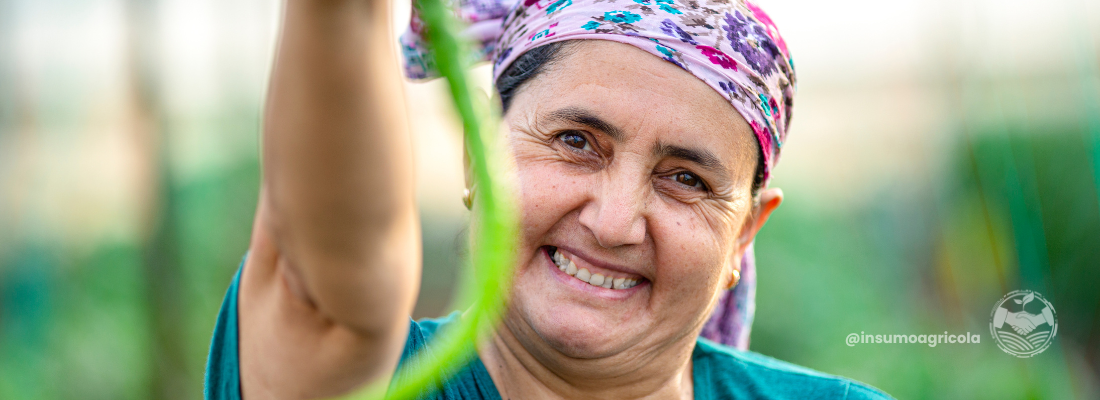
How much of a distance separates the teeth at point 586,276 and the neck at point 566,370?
0.15 meters

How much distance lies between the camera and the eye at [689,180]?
4.70ft

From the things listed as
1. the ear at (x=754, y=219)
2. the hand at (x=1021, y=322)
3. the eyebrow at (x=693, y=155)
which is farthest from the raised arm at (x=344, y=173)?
the hand at (x=1021, y=322)

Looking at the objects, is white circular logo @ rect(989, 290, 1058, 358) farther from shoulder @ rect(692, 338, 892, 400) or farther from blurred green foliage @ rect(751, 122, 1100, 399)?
shoulder @ rect(692, 338, 892, 400)

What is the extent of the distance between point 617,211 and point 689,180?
21 cm

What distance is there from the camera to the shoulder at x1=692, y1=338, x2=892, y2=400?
1771 mm

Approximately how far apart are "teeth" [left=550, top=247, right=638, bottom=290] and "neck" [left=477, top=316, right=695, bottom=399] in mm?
154

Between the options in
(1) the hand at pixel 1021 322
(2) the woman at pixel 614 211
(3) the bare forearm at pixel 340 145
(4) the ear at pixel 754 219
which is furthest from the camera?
(1) the hand at pixel 1021 322

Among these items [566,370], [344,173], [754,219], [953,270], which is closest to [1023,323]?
[953,270]

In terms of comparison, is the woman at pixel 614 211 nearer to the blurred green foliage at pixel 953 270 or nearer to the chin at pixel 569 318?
the chin at pixel 569 318

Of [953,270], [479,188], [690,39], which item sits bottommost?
[953,270]

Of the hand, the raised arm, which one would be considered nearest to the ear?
the raised arm

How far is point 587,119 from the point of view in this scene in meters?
1.37

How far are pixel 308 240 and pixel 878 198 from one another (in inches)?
193

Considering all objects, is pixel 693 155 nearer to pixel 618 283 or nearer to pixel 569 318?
pixel 618 283
